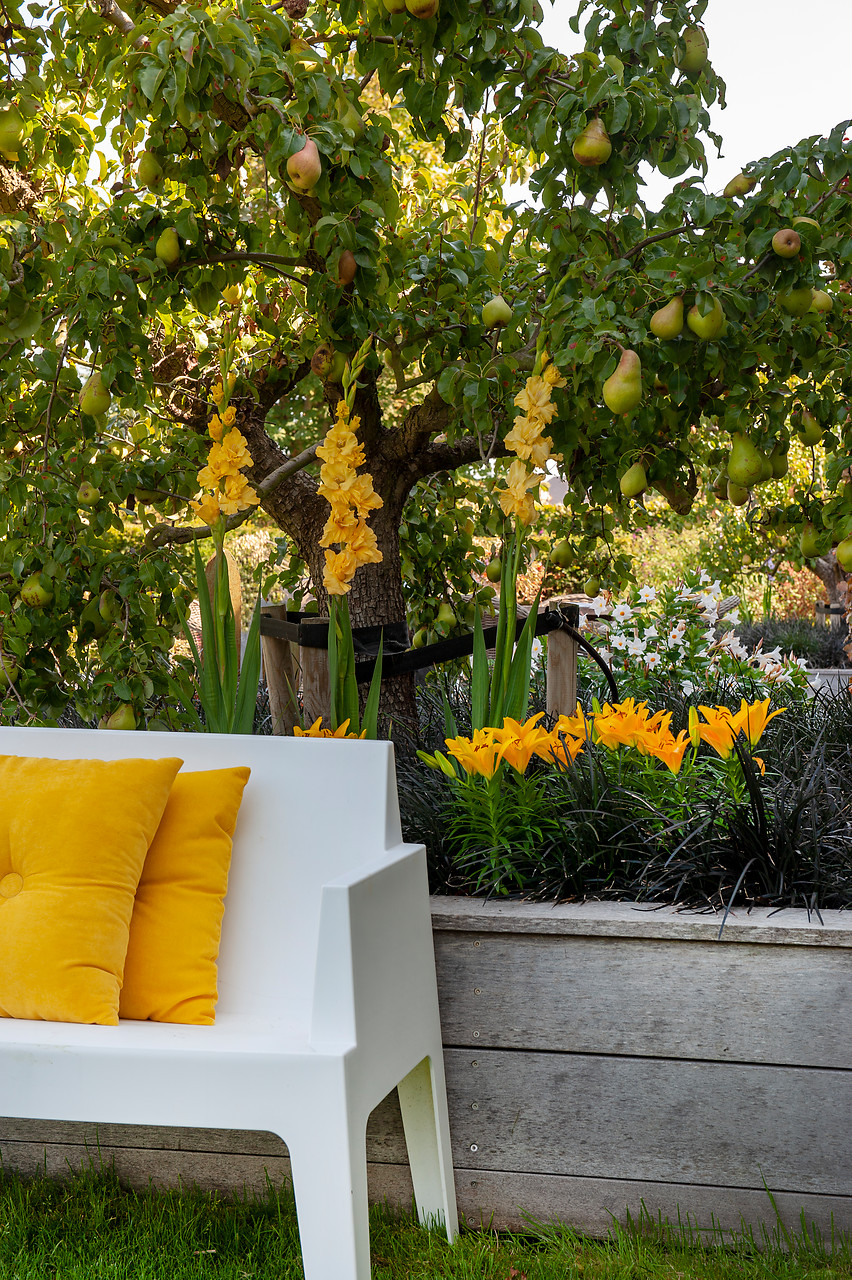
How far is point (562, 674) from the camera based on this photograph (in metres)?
2.69

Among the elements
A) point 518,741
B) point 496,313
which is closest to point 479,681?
A: point 518,741

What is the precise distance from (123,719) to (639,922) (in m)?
1.07

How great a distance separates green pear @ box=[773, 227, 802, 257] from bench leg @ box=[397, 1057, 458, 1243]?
4.48 feet

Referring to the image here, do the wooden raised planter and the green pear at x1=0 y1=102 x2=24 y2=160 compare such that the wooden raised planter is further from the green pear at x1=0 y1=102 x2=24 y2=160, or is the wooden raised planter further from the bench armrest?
the green pear at x1=0 y1=102 x2=24 y2=160

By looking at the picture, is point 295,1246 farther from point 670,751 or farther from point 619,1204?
point 670,751

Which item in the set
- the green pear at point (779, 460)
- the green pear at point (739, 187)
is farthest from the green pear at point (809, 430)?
the green pear at point (739, 187)

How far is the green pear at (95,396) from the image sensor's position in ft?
6.55

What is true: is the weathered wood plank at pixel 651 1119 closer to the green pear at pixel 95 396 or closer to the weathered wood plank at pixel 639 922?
the weathered wood plank at pixel 639 922

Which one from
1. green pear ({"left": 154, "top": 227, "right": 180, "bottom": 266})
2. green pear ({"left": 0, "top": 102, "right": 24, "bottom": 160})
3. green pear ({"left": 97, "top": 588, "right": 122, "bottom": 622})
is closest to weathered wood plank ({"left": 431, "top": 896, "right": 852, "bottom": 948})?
green pear ({"left": 97, "top": 588, "right": 122, "bottom": 622})

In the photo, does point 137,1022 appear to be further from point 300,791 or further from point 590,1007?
point 590,1007

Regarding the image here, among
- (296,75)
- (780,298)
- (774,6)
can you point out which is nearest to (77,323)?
(296,75)

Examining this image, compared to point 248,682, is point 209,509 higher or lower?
higher

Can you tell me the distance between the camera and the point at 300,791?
5.35 ft

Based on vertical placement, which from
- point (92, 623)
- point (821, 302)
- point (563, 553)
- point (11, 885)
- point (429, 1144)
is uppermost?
point (821, 302)
